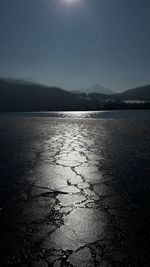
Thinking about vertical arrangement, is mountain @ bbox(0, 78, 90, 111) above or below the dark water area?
above

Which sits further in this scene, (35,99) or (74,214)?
(35,99)

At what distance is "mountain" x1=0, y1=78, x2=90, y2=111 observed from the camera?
14525cm

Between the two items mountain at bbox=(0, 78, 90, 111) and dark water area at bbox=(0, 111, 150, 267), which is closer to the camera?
dark water area at bbox=(0, 111, 150, 267)

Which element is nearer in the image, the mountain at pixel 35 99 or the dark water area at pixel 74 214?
the dark water area at pixel 74 214

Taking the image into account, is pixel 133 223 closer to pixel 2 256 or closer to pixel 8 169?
pixel 2 256

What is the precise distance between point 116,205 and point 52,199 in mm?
1264

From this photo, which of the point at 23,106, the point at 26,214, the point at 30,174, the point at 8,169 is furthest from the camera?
the point at 23,106

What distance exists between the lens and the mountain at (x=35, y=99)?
145m

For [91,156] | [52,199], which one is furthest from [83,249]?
[91,156]

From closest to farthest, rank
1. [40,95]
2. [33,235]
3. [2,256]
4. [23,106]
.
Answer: [2,256] → [33,235] → [23,106] → [40,95]

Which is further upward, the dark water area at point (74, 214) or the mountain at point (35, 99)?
the mountain at point (35, 99)

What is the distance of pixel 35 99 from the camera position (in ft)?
543

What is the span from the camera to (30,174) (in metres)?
5.65

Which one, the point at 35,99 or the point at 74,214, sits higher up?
the point at 35,99
